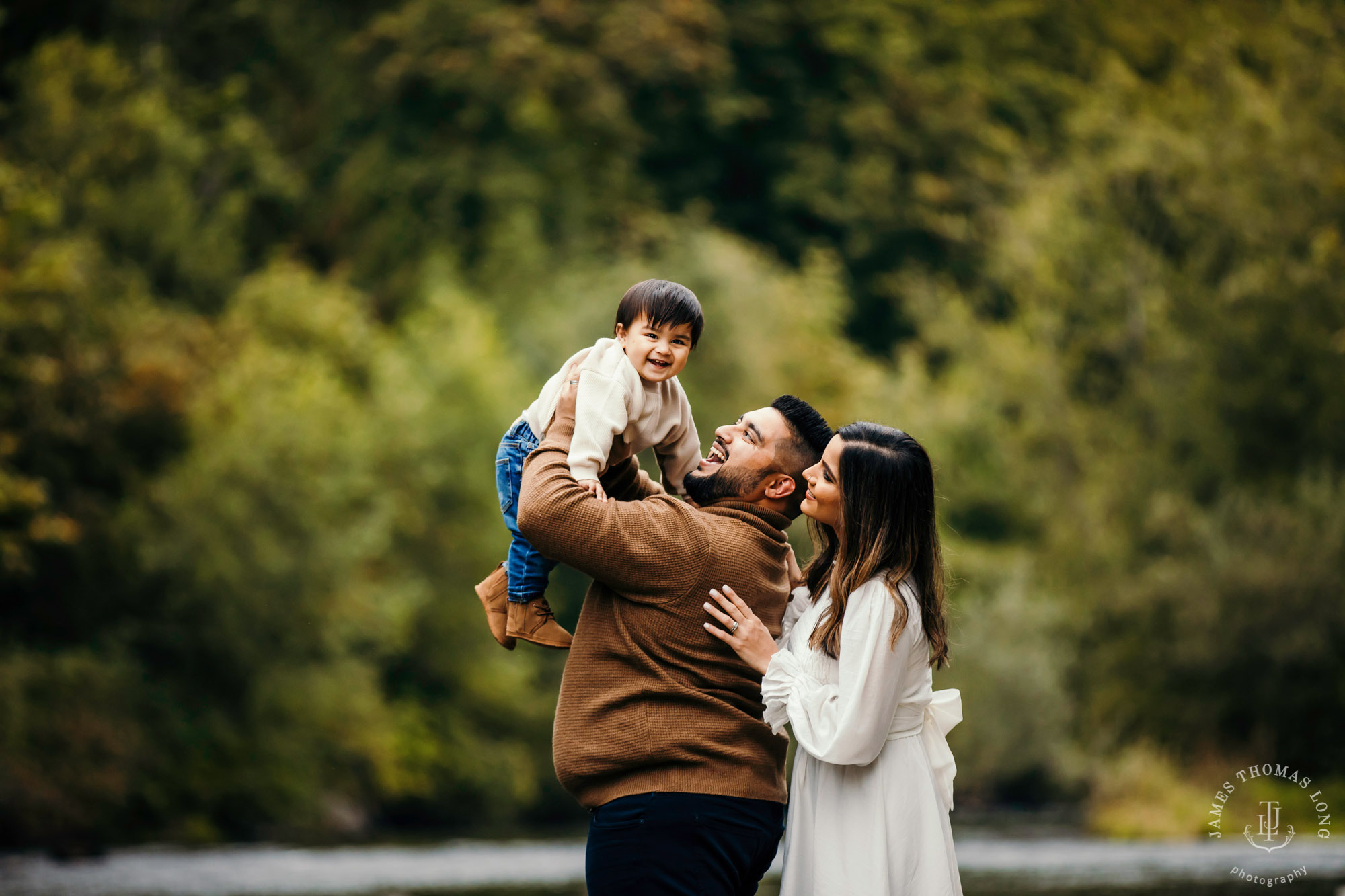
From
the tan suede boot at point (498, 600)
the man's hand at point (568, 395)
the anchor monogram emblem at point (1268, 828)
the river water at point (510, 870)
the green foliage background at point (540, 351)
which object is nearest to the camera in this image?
the man's hand at point (568, 395)

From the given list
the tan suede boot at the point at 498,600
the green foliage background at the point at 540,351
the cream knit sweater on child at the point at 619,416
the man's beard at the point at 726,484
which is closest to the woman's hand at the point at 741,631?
the man's beard at the point at 726,484

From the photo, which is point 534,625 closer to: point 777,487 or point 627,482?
point 627,482

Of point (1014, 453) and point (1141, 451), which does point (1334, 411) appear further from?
point (1014, 453)

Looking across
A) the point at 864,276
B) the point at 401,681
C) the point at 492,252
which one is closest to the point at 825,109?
the point at 864,276

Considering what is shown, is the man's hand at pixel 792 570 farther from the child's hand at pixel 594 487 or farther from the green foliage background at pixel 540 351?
the green foliage background at pixel 540 351

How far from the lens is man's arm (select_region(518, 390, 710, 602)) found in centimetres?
348

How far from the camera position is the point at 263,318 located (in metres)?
28.9

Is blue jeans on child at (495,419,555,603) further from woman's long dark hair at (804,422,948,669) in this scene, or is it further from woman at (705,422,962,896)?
woman's long dark hair at (804,422,948,669)

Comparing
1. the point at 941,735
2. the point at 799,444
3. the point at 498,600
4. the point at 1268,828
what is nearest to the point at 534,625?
the point at 498,600

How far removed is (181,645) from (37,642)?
204 centimetres

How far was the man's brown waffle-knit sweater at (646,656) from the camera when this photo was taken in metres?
3.51

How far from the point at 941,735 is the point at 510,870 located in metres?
15.4

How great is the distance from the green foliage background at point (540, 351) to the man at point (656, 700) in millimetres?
15044

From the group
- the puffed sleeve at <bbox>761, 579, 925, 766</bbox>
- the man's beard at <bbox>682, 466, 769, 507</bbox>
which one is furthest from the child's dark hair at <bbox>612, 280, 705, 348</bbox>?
the puffed sleeve at <bbox>761, 579, 925, 766</bbox>
